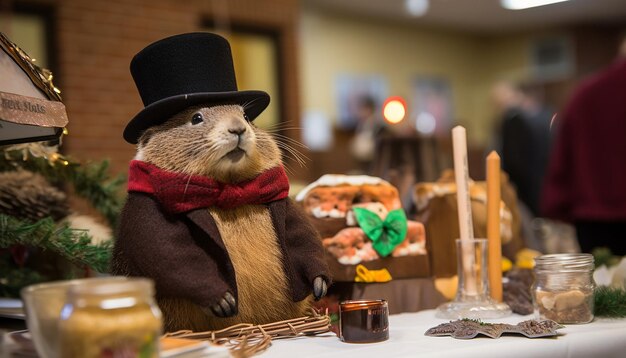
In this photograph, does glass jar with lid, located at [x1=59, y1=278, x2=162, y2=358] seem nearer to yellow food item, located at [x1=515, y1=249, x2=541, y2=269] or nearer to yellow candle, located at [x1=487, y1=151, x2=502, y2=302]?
yellow candle, located at [x1=487, y1=151, x2=502, y2=302]

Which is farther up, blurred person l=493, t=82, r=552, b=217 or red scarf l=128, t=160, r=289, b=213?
blurred person l=493, t=82, r=552, b=217

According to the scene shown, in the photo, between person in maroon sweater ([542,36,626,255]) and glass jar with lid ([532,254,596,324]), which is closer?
glass jar with lid ([532,254,596,324])

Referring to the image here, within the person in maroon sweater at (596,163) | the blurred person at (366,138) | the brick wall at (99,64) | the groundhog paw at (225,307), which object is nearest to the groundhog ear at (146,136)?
the groundhog paw at (225,307)

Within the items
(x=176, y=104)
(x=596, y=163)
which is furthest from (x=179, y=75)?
(x=596, y=163)

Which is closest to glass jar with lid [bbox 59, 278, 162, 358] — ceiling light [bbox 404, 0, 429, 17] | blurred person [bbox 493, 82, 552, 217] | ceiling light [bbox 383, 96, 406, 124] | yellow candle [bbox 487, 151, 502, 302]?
yellow candle [bbox 487, 151, 502, 302]

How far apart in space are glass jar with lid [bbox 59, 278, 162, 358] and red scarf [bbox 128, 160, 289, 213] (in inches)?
10.6

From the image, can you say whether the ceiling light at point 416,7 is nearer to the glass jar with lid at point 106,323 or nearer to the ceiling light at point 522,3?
the ceiling light at point 522,3

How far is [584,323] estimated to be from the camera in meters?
1.09

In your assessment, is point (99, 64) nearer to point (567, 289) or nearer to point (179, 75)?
point (179, 75)

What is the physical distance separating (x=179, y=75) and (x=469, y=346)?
0.54 m

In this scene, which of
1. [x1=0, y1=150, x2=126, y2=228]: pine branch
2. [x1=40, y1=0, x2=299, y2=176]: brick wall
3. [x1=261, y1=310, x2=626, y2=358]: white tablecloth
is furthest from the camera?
[x1=40, y1=0, x2=299, y2=176]: brick wall

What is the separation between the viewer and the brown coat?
917 mm

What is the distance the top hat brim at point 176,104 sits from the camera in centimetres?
99

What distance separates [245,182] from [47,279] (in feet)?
1.67
